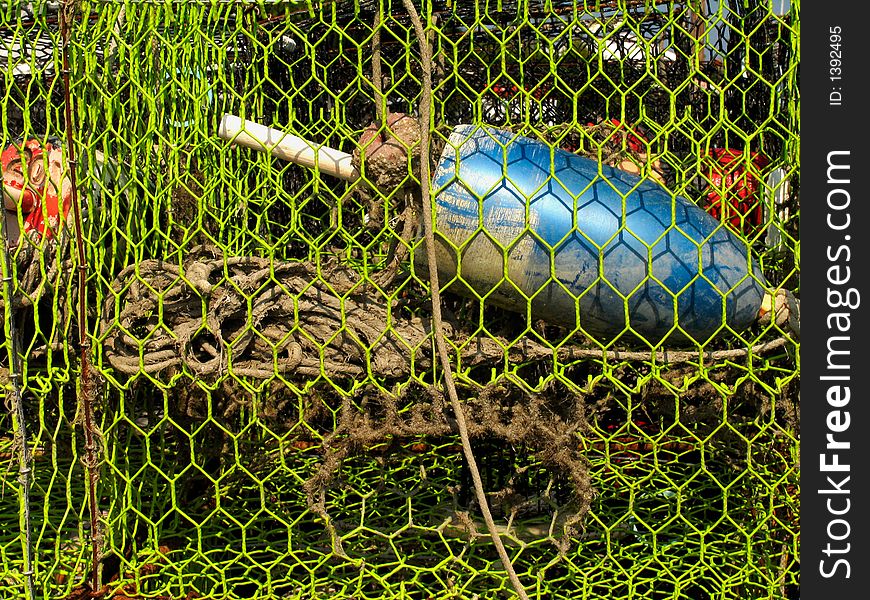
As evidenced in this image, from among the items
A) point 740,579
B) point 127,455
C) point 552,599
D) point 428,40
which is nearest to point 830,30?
point 428,40

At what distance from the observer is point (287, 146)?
185cm

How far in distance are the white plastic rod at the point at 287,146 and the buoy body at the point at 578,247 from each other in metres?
0.23

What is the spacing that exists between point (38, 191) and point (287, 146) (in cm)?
58

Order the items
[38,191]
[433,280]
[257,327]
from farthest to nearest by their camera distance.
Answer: [38,191] < [257,327] < [433,280]

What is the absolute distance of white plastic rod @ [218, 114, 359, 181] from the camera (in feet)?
6.05

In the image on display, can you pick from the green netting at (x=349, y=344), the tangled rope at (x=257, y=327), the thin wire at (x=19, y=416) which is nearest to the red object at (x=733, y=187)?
the green netting at (x=349, y=344)

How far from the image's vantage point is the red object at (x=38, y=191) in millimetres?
1815

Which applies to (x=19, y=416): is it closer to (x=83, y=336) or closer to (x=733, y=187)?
(x=83, y=336)

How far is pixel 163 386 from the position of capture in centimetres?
175

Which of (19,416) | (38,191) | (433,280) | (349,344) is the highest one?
(38,191)

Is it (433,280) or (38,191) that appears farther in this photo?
(38,191)

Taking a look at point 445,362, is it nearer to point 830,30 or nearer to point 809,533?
point 809,533

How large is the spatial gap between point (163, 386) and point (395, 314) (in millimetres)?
526

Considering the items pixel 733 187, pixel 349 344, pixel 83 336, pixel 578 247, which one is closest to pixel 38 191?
pixel 83 336
